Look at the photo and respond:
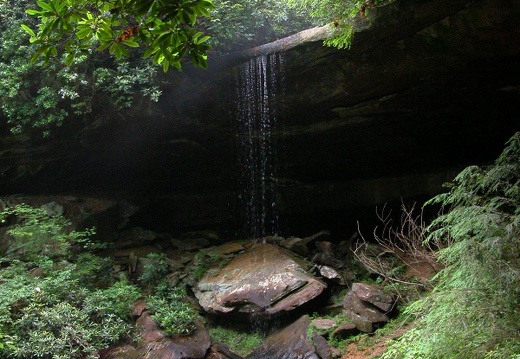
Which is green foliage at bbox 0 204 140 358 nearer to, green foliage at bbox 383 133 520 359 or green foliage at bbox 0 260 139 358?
green foliage at bbox 0 260 139 358

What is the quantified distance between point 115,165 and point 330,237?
549 cm

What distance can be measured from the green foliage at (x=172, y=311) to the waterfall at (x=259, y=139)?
292 centimetres

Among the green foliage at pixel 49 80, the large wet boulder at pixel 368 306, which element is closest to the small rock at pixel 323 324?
the large wet boulder at pixel 368 306

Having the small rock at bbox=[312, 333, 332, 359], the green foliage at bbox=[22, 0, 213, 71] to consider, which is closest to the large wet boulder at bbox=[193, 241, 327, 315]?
the small rock at bbox=[312, 333, 332, 359]

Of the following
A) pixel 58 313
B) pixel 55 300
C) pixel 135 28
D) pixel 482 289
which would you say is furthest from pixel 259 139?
pixel 135 28

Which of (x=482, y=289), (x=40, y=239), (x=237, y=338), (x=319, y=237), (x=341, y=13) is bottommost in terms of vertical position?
(x=237, y=338)

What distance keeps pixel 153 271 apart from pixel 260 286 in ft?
7.27

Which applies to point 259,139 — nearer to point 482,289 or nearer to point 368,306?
point 368,306

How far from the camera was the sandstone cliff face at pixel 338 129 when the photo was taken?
6035 millimetres

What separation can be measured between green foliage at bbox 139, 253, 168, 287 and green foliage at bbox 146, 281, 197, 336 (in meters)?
0.40

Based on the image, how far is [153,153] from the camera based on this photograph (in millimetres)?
9578

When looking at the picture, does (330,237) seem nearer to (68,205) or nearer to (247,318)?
(247,318)

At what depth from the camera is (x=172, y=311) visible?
6.60 metres

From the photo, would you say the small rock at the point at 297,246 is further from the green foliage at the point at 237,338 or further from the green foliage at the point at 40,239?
the green foliage at the point at 40,239
